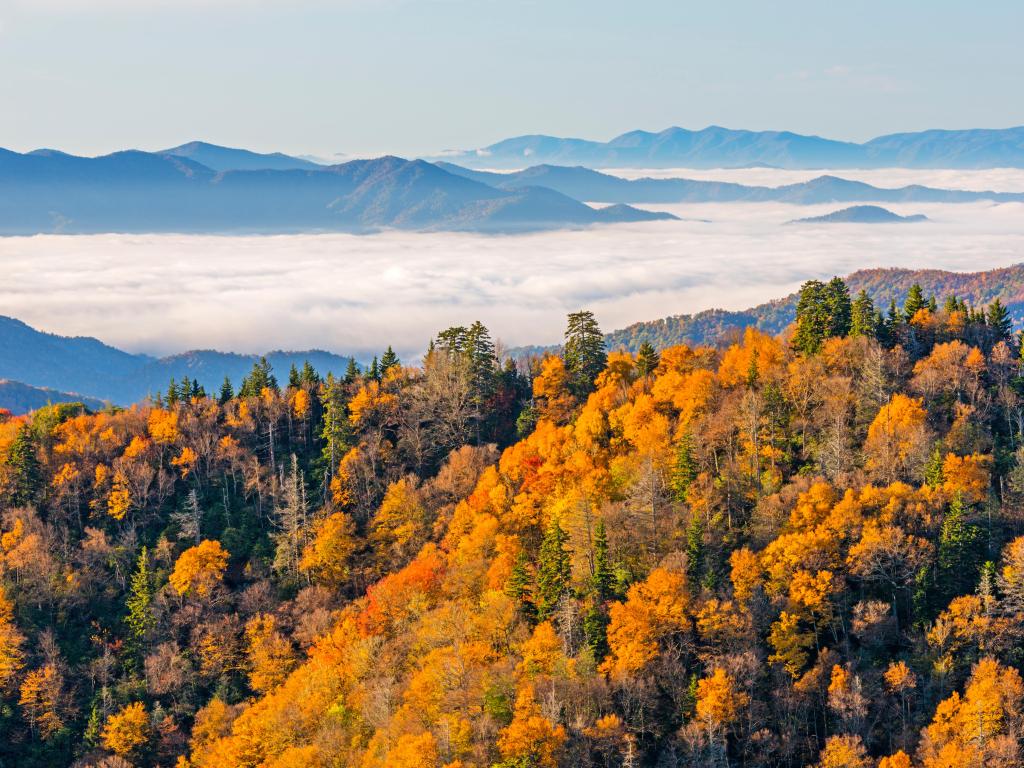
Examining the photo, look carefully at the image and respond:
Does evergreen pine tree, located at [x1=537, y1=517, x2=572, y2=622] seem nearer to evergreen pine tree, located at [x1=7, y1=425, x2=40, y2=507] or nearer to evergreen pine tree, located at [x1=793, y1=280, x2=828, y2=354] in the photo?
evergreen pine tree, located at [x1=793, y1=280, x2=828, y2=354]

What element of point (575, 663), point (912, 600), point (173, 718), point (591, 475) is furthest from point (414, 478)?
point (912, 600)

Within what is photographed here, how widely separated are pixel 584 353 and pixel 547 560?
40.0 metres

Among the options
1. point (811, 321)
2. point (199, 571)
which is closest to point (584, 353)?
point (811, 321)

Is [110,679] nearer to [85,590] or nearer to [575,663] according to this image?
[85,590]

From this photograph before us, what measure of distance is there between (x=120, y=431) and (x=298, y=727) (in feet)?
175

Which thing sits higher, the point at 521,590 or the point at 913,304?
the point at 913,304

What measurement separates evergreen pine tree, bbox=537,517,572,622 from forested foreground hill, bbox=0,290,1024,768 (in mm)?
274

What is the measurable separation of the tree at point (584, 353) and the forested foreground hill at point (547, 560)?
38 cm

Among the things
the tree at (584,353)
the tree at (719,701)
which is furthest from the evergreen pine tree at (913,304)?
the tree at (719,701)

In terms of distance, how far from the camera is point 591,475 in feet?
323

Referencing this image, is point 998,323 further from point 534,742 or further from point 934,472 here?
point 534,742

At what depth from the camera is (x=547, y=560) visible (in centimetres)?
8525

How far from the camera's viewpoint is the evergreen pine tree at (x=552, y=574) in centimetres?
8275

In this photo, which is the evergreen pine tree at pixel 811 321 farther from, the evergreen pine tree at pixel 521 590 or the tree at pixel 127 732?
the tree at pixel 127 732
